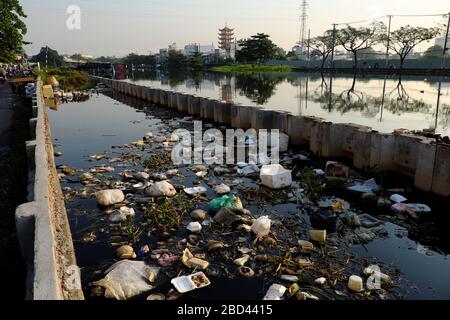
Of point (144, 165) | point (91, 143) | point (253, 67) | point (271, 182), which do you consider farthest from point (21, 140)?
point (253, 67)

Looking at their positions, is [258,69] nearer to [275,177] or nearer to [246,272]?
[275,177]

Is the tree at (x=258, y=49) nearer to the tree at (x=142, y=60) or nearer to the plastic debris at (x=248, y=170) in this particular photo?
the tree at (x=142, y=60)

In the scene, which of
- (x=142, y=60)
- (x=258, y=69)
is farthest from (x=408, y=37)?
(x=142, y=60)

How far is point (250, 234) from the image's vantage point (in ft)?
16.5

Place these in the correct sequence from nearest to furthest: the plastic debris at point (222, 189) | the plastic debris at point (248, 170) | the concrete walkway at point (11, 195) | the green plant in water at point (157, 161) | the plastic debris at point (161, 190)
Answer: the concrete walkway at point (11, 195) < the plastic debris at point (161, 190) < the plastic debris at point (222, 189) < the plastic debris at point (248, 170) < the green plant in water at point (157, 161)

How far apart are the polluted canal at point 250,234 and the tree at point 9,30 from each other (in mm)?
20711

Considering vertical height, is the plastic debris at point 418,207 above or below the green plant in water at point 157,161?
below

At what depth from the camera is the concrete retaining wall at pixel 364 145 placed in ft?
20.8

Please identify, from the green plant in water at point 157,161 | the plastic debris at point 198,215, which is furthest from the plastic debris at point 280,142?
the plastic debris at point 198,215

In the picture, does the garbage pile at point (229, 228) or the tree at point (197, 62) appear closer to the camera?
the garbage pile at point (229, 228)

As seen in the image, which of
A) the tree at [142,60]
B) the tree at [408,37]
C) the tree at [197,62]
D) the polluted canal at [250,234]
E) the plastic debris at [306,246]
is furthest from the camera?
the tree at [142,60]

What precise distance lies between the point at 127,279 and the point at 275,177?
12.4 feet
